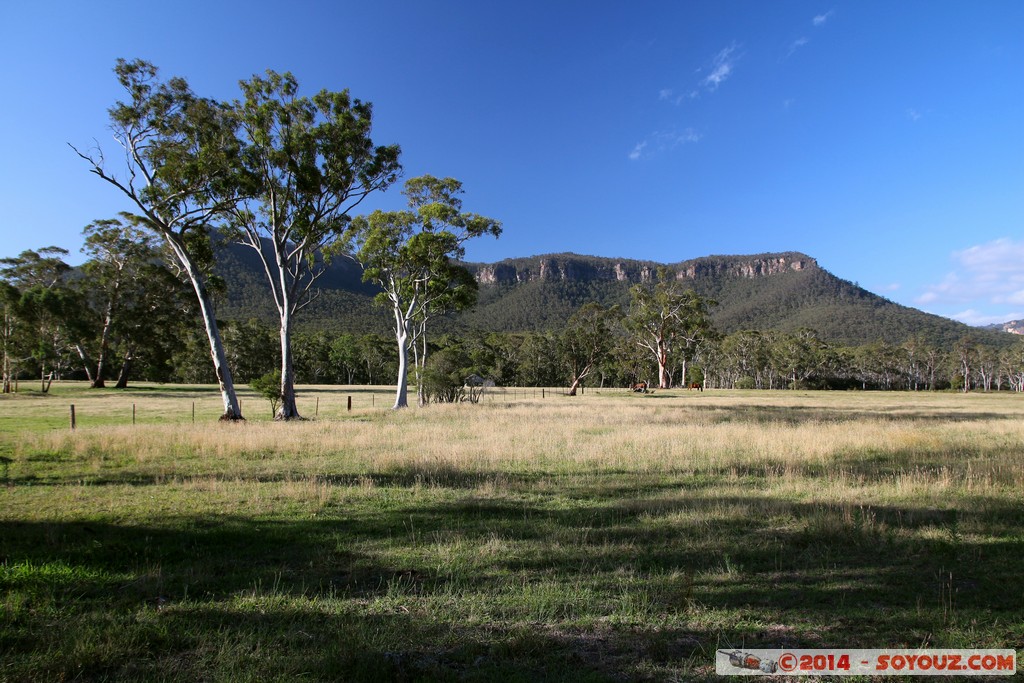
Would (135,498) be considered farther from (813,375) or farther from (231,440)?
(813,375)

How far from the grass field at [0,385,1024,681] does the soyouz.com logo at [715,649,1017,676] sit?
0.51ft

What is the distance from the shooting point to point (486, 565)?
5637 millimetres

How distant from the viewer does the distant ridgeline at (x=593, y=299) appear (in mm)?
134375

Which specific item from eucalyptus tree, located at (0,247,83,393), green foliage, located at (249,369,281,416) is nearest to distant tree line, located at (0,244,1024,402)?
eucalyptus tree, located at (0,247,83,393)

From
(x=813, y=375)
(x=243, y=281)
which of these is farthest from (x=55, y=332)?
(x=813, y=375)

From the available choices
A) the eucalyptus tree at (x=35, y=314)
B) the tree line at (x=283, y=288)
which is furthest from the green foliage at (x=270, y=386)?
the eucalyptus tree at (x=35, y=314)

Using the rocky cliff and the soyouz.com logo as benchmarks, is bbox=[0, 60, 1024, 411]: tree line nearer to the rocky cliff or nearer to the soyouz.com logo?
the soyouz.com logo

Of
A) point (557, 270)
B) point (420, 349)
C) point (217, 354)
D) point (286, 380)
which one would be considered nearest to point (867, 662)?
point (217, 354)

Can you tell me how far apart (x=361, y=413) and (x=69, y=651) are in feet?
79.4

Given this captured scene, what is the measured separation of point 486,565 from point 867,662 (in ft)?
11.0

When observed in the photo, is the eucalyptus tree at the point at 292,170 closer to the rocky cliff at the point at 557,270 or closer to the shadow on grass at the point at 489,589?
the shadow on grass at the point at 489,589

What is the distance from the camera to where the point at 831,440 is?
610 inches

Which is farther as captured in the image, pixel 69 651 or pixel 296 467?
pixel 296 467

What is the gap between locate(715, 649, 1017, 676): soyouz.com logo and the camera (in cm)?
361
